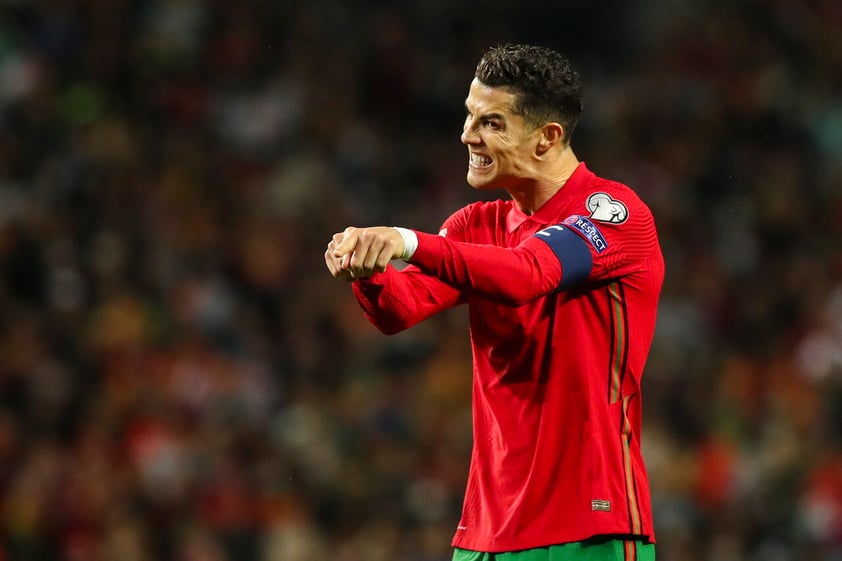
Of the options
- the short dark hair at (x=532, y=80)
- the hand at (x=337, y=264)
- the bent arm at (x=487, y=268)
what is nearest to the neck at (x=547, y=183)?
the short dark hair at (x=532, y=80)

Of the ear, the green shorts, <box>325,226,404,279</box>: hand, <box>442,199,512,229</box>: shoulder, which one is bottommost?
the green shorts

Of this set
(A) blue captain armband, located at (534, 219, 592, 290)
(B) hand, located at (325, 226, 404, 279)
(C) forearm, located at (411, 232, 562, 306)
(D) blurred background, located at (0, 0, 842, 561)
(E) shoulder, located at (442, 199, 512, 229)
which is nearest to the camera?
(B) hand, located at (325, 226, 404, 279)

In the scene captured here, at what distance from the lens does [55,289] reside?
841 cm

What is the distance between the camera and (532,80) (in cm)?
353

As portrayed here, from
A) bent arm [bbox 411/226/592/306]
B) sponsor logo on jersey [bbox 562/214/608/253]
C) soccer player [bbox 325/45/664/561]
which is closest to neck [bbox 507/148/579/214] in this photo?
soccer player [bbox 325/45/664/561]

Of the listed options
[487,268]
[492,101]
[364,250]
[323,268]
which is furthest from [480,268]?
[323,268]

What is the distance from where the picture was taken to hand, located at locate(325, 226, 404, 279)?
3.01m

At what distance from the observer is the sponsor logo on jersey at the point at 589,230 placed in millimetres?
3365

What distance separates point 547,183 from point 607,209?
23 cm

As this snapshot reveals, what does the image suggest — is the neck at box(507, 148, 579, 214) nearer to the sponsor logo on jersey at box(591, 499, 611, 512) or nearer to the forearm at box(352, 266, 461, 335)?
the forearm at box(352, 266, 461, 335)

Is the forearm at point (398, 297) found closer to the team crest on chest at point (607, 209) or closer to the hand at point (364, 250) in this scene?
the hand at point (364, 250)

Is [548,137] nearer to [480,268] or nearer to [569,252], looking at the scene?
[569,252]

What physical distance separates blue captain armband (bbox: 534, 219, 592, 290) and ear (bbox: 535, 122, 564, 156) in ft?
1.02

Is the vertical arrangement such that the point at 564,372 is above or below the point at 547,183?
below
